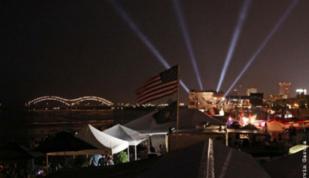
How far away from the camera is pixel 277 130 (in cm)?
2716

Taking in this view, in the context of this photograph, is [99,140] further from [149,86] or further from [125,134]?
[125,134]

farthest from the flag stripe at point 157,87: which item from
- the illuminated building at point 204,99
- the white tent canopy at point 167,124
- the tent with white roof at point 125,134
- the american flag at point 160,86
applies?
the illuminated building at point 204,99

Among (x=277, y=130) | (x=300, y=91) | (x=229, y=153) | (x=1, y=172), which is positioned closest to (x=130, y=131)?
(x=1, y=172)

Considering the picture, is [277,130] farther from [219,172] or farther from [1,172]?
[219,172]

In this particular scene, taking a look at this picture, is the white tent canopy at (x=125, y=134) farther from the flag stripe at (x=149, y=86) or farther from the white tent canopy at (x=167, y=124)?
the flag stripe at (x=149, y=86)

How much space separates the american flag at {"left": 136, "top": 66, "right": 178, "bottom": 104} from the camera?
1148cm

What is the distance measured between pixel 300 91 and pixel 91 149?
102 metres

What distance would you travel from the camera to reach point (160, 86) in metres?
12.0

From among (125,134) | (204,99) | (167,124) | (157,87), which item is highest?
(204,99)

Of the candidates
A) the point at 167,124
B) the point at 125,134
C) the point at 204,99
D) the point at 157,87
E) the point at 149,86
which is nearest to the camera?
the point at 157,87

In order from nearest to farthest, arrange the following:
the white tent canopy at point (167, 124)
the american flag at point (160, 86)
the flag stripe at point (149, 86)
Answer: the american flag at point (160, 86)
the flag stripe at point (149, 86)
the white tent canopy at point (167, 124)

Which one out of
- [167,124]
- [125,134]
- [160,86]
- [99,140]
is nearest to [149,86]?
[160,86]

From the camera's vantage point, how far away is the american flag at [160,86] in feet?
37.7

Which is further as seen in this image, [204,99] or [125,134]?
[204,99]
